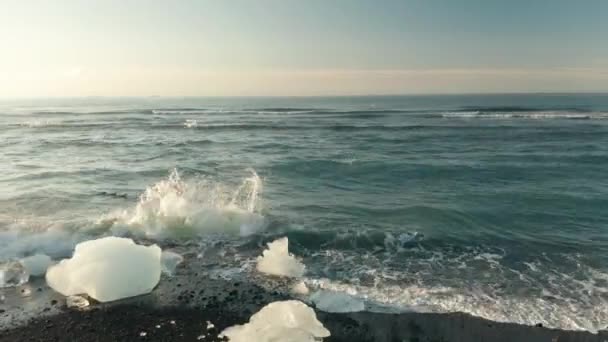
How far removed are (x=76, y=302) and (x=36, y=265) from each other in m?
2.44

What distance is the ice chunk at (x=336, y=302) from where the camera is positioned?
930cm

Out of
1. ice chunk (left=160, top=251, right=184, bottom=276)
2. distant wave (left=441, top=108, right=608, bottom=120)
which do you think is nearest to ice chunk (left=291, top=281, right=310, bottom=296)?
ice chunk (left=160, top=251, right=184, bottom=276)

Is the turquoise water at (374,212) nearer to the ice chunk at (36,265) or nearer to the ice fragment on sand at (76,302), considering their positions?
the ice chunk at (36,265)

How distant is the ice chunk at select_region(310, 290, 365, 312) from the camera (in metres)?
9.30

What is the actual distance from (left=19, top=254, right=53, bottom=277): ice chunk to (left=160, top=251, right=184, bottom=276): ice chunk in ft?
9.33

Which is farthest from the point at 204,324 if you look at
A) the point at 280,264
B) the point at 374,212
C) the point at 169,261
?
the point at 374,212

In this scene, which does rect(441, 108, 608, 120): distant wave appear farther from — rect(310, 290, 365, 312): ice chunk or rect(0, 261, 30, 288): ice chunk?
rect(0, 261, 30, 288): ice chunk

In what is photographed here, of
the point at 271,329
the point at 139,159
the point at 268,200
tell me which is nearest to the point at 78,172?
the point at 139,159

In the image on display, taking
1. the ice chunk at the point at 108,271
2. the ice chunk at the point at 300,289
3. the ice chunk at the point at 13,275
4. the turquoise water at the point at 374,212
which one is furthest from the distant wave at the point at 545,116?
the ice chunk at the point at 13,275

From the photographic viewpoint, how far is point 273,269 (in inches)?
436

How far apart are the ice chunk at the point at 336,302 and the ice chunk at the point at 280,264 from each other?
4.14 ft

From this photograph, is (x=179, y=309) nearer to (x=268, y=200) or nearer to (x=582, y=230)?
(x=268, y=200)

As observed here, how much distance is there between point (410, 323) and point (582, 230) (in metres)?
9.70

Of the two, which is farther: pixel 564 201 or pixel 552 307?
pixel 564 201
